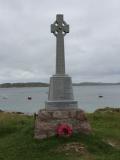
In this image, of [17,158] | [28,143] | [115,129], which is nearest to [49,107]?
[28,143]

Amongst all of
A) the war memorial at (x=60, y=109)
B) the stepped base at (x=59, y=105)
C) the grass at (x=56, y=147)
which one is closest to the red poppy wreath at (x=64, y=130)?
the war memorial at (x=60, y=109)

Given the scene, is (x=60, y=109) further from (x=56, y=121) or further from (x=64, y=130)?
(x=64, y=130)

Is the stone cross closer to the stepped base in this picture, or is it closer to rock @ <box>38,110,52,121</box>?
the stepped base

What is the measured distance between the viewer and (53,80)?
1580 centimetres

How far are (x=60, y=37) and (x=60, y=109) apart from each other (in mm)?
2784

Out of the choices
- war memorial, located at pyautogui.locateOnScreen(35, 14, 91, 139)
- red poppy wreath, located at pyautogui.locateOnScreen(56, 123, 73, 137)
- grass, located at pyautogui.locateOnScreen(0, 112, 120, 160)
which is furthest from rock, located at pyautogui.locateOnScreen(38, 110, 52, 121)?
grass, located at pyautogui.locateOnScreen(0, 112, 120, 160)

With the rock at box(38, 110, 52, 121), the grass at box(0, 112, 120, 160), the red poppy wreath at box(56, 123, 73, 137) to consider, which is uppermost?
the rock at box(38, 110, 52, 121)

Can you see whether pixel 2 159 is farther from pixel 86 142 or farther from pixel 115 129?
pixel 115 129

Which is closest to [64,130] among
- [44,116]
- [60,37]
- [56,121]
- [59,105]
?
[56,121]

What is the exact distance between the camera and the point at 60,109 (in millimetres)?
15484

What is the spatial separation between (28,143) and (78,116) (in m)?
2.08

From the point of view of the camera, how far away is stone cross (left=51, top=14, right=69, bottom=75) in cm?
1595

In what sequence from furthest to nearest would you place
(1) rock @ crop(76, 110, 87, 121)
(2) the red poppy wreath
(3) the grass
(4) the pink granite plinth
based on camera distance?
1. (1) rock @ crop(76, 110, 87, 121)
2. (4) the pink granite plinth
3. (2) the red poppy wreath
4. (3) the grass

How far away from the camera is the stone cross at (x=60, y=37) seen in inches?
628
